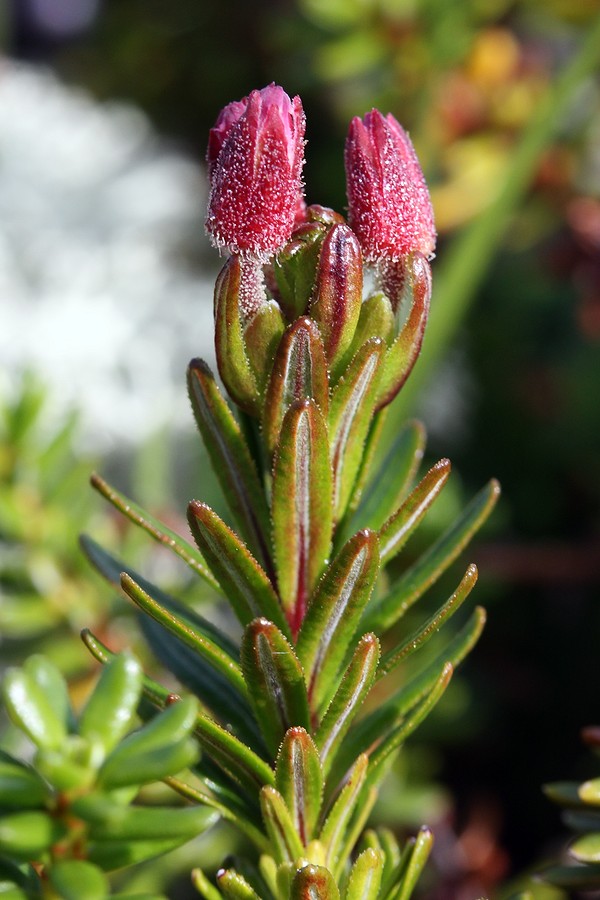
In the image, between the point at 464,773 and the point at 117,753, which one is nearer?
the point at 117,753

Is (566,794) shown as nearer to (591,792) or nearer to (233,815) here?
(591,792)

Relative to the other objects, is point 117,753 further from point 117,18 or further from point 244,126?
point 117,18

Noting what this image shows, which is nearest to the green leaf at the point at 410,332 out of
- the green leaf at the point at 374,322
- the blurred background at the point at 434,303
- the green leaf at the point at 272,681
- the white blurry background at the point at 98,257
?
the green leaf at the point at 374,322

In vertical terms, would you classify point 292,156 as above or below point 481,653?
above

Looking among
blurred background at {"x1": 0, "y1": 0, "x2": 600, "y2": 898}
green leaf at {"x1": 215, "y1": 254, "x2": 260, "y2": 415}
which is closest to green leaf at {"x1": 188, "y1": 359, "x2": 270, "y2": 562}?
green leaf at {"x1": 215, "y1": 254, "x2": 260, "y2": 415}

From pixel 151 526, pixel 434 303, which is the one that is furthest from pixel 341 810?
pixel 434 303

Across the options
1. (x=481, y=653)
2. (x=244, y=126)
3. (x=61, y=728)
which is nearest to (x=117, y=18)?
(x=481, y=653)
